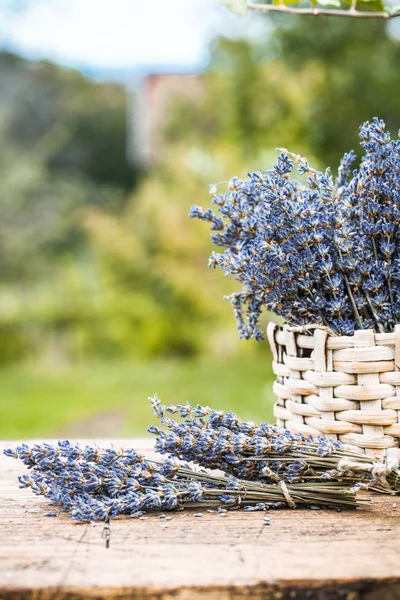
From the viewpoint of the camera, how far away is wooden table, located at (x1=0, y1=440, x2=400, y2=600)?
0.61 m

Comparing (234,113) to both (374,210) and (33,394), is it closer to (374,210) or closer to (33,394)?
(33,394)

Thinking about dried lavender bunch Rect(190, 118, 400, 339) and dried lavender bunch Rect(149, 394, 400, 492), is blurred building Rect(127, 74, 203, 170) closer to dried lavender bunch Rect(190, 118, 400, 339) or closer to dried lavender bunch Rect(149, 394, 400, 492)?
dried lavender bunch Rect(190, 118, 400, 339)

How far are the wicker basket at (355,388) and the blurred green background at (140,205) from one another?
1.76 metres

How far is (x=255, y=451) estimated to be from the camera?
835 mm

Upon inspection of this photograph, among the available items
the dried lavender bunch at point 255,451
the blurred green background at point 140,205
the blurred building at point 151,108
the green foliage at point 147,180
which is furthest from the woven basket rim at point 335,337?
the blurred building at point 151,108

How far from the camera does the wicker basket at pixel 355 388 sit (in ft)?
2.85

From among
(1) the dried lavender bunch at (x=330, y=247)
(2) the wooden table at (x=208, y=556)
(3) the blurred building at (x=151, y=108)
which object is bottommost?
(2) the wooden table at (x=208, y=556)

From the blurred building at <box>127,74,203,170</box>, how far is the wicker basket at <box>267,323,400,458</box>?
9309 mm

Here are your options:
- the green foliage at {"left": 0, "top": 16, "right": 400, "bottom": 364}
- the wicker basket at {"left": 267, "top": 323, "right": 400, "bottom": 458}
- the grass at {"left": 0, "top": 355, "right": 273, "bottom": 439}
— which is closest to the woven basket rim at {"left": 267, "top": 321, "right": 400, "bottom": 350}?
the wicker basket at {"left": 267, "top": 323, "right": 400, "bottom": 458}

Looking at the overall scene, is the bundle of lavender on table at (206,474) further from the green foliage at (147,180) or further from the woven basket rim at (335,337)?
the green foliage at (147,180)

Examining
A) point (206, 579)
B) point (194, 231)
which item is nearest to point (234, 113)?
point (194, 231)

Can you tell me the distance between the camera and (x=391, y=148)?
3.01 feet

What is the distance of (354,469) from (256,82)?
4.44m

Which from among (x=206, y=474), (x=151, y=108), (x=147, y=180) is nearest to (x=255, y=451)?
(x=206, y=474)
